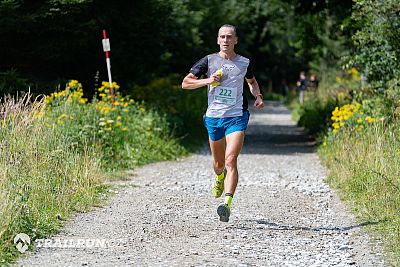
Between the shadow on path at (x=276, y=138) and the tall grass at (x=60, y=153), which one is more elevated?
the tall grass at (x=60, y=153)

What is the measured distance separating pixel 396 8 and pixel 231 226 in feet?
22.0

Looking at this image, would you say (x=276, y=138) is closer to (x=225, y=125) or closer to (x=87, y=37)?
(x=87, y=37)

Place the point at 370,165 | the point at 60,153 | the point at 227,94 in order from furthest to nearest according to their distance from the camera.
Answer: the point at 370,165
the point at 60,153
the point at 227,94

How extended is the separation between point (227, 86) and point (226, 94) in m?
0.09

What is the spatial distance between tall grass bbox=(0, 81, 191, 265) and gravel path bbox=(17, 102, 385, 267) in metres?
0.32

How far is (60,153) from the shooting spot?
11117 millimetres

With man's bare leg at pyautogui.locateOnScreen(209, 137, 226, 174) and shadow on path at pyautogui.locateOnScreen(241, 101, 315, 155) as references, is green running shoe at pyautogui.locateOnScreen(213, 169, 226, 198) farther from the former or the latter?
shadow on path at pyautogui.locateOnScreen(241, 101, 315, 155)

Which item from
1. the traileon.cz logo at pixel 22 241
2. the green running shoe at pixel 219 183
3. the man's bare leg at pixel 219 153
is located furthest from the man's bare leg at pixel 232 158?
the traileon.cz logo at pixel 22 241

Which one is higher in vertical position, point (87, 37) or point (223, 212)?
point (87, 37)

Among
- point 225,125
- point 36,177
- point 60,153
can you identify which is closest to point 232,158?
point 225,125

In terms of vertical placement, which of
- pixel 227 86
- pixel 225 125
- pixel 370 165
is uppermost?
pixel 227 86

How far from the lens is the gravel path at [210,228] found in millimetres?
7566

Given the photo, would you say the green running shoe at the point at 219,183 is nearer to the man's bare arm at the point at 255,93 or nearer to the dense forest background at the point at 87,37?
the man's bare arm at the point at 255,93

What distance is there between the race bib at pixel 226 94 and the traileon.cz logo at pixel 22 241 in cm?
270
